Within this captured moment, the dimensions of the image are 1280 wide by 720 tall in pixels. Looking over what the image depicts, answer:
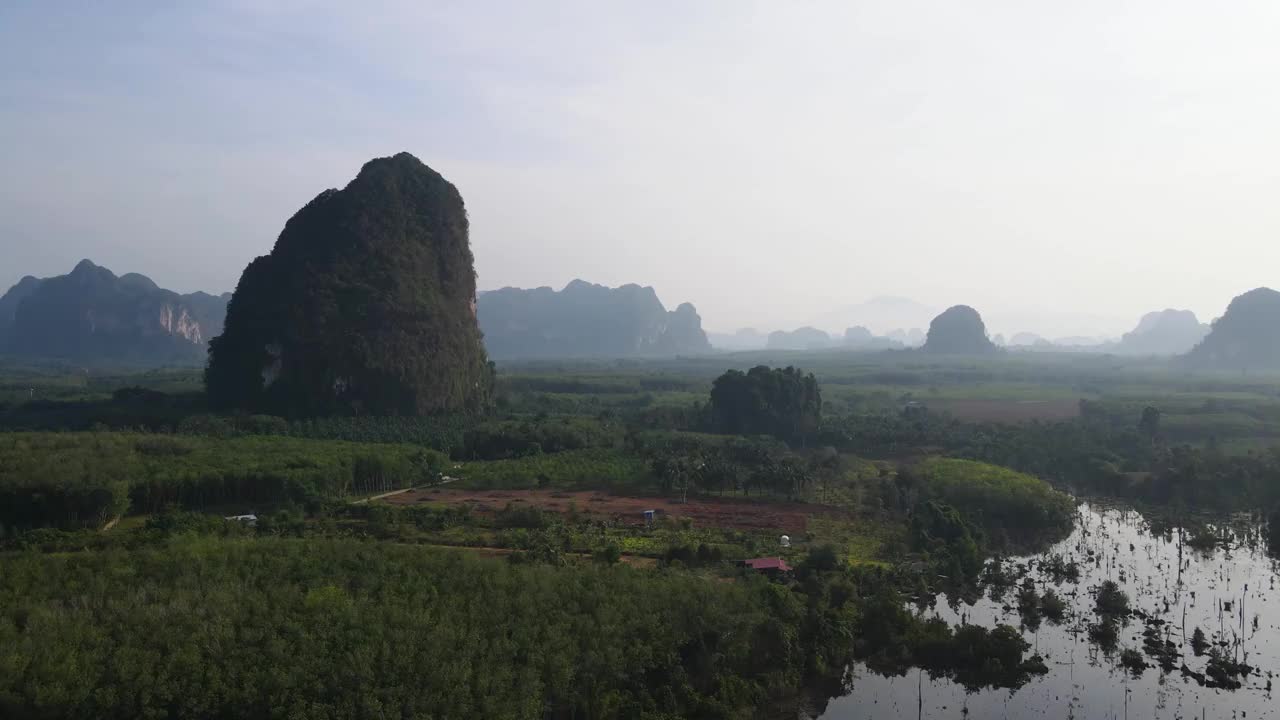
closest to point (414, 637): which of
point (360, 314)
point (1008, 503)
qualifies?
point (1008, 503)

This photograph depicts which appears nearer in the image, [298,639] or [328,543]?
[298,639]

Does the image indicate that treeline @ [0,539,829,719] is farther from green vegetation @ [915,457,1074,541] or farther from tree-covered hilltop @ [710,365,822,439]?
tree-covered hilltop @ [710,365,822,439]

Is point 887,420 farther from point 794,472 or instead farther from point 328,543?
point 328,543

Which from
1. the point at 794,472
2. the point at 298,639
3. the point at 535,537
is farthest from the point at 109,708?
the point at 794,472

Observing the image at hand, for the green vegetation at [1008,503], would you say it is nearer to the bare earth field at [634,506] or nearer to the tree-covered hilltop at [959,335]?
the bare earth field at [634,506]

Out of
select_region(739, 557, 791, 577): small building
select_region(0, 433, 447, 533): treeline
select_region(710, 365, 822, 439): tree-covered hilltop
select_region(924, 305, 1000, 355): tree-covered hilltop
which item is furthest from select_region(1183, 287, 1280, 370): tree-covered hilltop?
select_region(0, 433, 447, 533): treeline

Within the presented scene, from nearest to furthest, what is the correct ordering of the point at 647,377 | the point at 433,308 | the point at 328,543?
1. the point at 328,543
2. the point at 433,308
3. the point at 647,377

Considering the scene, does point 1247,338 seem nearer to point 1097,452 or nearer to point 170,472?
point 1097,452
